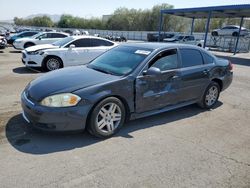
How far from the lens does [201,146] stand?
3.90 metres

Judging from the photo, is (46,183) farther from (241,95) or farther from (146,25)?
(146,25)

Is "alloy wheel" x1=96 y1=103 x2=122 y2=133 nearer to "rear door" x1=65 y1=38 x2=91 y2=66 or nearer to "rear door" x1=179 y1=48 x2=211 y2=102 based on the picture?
"rear door" x1=179 y1=48 x2=211 y2=102

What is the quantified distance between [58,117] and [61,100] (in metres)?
0.26

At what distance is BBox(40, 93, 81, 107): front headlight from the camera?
3.61 m

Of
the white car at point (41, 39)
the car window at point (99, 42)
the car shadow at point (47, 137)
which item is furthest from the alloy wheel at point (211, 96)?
the white car at point (41, 39)

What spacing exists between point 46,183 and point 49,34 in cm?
1463

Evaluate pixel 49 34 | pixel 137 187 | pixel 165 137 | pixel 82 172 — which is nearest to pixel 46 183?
pixel 82 172

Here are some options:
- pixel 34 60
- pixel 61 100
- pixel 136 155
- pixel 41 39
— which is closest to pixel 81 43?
pixel 34 60

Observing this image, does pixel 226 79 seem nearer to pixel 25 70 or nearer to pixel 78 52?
pixel 78 52

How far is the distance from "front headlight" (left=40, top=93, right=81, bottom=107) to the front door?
116 centimetres

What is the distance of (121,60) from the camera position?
4.69 meters

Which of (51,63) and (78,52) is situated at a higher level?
(78,52)

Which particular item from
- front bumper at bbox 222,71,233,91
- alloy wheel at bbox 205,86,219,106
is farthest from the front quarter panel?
front bumper at bbox 222,71,233,91

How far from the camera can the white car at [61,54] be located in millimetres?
9305
